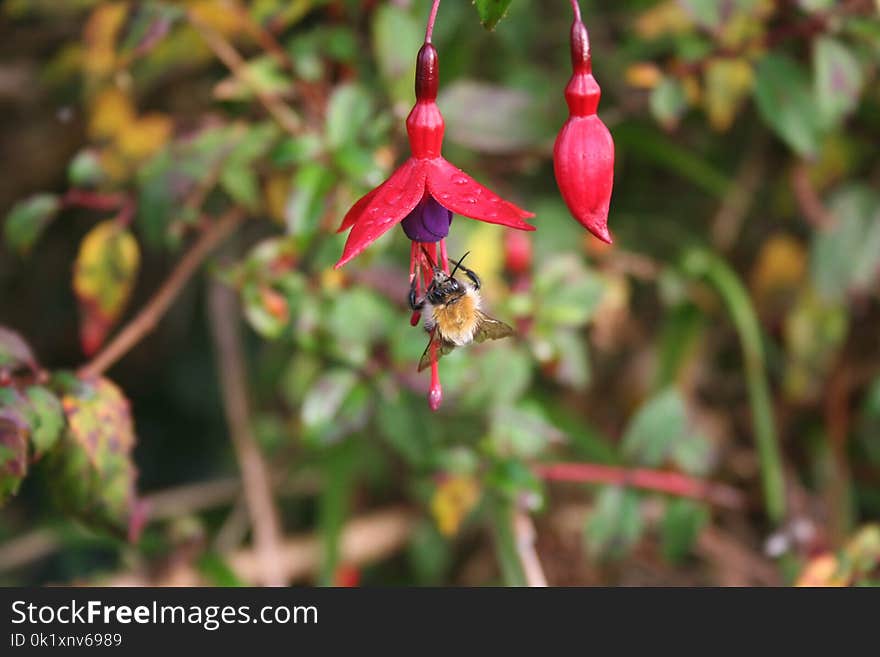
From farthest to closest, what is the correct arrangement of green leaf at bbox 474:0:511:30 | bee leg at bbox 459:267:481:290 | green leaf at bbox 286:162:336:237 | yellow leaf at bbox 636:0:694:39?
yellow leaf at bbox 636:0:694:39
green leaf at bbox 286:162:336:237
bee leg at bbox 459:267:481:290
green leaf at bbox 474:0:511:30

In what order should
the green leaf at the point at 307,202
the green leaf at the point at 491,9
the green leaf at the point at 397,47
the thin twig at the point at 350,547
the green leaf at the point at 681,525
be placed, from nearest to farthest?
the green leaf at the point at 491,9 < the green leaf at the point at 307,202 < the green leaf at the point at 397,47 < the green leaf at the point at 681,525 < the thin twig at the point at 350,547

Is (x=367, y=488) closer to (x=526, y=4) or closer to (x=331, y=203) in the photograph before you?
(x=331, y=203)

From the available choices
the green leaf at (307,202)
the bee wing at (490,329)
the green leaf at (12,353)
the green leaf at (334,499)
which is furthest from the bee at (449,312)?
the green leaf at (334,499)

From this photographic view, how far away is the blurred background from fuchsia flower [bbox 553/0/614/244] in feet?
1.23

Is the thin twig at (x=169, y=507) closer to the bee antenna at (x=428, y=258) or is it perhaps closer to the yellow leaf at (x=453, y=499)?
the yellow leaf at (x=453, y=499)

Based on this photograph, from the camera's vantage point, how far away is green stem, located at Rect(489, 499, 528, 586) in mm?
1223

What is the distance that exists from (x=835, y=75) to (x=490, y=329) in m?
0.61

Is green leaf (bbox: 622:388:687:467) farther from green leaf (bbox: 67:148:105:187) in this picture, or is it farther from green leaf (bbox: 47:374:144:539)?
green leaf (bbox: 67:148:105:187)

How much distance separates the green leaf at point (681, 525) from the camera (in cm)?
125

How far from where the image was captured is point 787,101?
1253 mm

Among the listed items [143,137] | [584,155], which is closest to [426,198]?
[584,155]

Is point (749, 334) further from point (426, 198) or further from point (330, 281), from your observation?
point (426, 198)

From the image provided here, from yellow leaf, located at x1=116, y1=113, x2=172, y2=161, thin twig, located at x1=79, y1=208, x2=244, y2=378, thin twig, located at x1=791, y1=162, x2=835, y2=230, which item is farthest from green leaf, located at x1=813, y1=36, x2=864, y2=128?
yellow leaf, located at x1=116, y1=113, x2=172, y2=161

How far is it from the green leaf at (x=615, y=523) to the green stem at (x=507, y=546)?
100 mm
